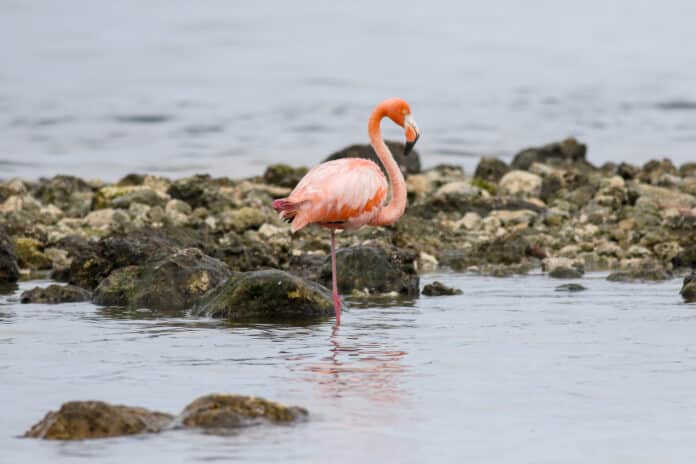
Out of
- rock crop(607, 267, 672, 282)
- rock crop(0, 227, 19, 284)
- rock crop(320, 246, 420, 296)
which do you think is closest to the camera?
rock crop(320, 246, 420, 296)

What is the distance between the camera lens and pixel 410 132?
47.0ft

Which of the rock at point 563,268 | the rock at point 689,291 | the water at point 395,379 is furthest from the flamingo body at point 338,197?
the rock at point 563,268

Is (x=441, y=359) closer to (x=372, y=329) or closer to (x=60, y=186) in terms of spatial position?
(x=372, y=329)

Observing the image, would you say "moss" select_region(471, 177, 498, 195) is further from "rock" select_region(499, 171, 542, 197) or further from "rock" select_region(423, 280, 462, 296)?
"rock" select_region(423, 280, 462, 296)

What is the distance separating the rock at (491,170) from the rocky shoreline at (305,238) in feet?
0.21

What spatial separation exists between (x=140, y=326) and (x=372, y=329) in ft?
8.05

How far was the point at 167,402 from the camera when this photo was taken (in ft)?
28.1

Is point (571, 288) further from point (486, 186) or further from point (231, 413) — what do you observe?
point (486, 186)

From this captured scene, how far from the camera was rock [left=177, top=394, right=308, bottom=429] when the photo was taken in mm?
7523

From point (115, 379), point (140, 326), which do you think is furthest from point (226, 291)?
point (115, 379)

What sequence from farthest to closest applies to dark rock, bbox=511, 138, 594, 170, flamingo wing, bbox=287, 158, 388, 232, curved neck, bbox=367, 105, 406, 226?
dark rock, bbox=511, 138, 594, 170, curved neck, bbox=367, 105, 406, 226, flamingo wing, bbox=287, 158, 388, 232

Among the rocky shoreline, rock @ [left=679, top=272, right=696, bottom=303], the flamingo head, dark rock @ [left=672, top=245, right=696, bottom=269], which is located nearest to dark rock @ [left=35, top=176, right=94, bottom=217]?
the rocky shoreline

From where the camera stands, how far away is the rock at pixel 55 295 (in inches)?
630

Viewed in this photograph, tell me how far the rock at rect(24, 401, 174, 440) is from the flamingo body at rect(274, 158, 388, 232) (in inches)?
244
